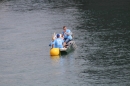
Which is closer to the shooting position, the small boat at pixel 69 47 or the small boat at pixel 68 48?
the small boat at pixel 68 48

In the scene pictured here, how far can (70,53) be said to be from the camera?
52.2 meters

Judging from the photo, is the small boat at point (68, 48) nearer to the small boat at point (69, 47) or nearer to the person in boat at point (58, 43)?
the small boat at point (69, 47)

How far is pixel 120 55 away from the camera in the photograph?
5003 cm

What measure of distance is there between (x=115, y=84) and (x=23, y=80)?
7446 millimetres

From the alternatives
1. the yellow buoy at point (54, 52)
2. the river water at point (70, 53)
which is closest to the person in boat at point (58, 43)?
the yellow buoy at point (54, 52)

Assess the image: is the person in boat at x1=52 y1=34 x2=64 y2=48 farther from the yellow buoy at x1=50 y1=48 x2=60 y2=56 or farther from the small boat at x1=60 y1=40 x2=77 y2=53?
the yellow buoy at x1=50 y1=48 x2=60 y2=56

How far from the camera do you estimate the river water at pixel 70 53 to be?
140 ft

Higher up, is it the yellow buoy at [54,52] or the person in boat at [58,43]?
the person in boat at [58,43]

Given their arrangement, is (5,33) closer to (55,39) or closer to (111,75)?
(55,39)

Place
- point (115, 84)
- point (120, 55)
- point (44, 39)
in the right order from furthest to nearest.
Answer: point (44, 39) → point (120, 55) → point (115, 84)

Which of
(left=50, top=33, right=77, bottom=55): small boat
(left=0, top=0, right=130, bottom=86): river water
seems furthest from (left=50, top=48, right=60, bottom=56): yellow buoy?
(left=0, top=0, right=130, bottom=86): river water

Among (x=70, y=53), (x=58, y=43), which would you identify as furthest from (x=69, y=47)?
(x=58, y=43)

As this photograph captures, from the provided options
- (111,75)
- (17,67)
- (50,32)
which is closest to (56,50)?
(17,67)

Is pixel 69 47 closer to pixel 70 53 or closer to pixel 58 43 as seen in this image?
pixel 70 53
